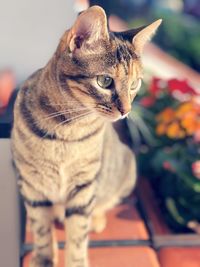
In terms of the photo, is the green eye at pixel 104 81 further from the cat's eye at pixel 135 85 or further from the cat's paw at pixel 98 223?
the cat's paw at pixel 98 223

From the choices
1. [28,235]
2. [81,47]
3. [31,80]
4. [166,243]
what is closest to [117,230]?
[166,243]

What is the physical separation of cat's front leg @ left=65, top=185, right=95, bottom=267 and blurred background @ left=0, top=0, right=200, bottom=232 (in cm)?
24

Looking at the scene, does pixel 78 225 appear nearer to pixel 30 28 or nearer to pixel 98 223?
pixel 98 223

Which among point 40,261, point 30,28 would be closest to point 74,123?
point 30,28

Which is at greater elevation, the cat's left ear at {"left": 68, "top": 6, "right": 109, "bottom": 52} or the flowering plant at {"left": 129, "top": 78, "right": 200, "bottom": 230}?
the cat's left ear at {"left": 68, "top": 6, "right": 109, "bottom": 52}

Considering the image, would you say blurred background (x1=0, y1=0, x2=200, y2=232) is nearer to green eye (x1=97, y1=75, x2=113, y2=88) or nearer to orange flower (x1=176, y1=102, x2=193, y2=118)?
orange flower (x1=176, y1=102, x2=193, y2=118)

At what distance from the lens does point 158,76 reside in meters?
1.62

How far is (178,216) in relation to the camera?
1.36m

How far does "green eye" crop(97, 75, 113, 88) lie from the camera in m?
0.85

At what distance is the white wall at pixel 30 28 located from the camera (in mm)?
1009

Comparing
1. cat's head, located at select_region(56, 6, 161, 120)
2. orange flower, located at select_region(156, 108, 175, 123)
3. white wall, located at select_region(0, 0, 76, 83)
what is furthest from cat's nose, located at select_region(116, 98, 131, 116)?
orange flower, located at select_region(156, 108, 175, 123)

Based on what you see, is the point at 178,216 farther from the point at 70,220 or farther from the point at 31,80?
the point at 31,80

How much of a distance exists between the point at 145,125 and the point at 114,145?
0.95ft

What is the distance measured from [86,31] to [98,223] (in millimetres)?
680
